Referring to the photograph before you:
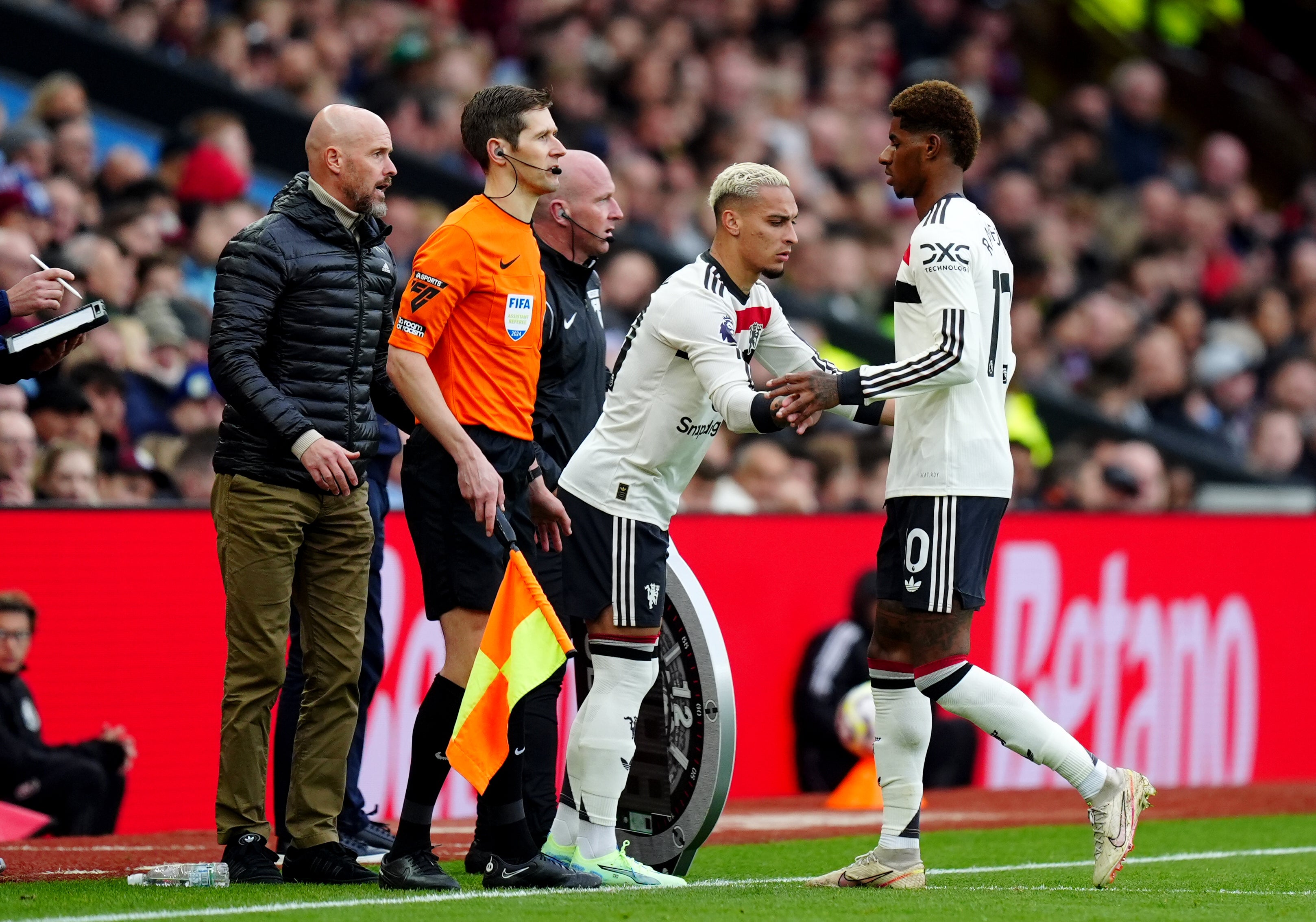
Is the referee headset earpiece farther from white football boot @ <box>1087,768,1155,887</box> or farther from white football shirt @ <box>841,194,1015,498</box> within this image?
white football boot @ <box>1087,768,1155,887</box>

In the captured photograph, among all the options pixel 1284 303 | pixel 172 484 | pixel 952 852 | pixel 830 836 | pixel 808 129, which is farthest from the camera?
pixel 1284 303

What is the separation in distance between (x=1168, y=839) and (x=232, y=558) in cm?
425

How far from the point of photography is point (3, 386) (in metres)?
8.03

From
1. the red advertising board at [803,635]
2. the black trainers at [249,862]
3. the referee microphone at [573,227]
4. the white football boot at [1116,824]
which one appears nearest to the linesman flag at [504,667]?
the black trainers at [249,862]

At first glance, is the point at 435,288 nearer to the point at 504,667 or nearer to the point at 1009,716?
the point at 504,667

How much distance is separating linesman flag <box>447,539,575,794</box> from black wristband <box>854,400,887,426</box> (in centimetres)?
121

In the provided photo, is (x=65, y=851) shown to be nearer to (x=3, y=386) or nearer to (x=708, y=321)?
(x=3, y=386)

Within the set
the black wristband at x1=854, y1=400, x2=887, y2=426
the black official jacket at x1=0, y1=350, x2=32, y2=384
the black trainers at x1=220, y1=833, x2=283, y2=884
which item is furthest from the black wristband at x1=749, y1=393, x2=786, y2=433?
the black official jacket at x1=0, y1=350, x2=32, y2=384

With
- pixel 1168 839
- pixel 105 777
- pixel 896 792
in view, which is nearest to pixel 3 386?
pixel 105 777

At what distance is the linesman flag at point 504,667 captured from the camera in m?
5.53

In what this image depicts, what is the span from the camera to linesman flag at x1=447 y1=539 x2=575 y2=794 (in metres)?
5.53

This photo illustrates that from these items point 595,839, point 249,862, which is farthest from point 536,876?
point 249,862

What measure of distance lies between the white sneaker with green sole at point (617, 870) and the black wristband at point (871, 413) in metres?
1.52

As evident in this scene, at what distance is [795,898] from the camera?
561cm
